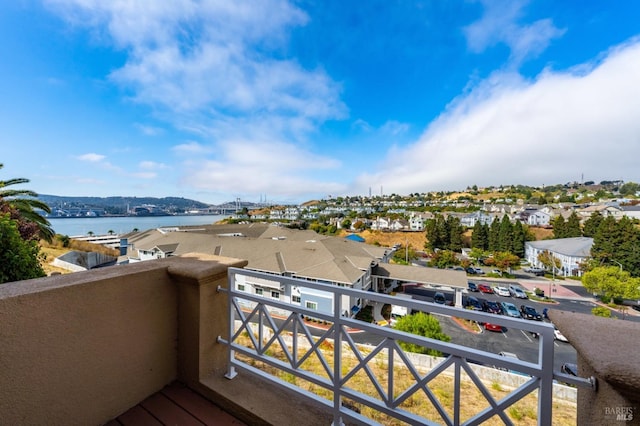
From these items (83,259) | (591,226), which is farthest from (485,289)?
(83,259)

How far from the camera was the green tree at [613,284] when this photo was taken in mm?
19297

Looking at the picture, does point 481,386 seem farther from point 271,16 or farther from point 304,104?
point 304,104

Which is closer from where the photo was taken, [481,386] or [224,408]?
[481,386]

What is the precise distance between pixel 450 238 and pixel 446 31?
122ft

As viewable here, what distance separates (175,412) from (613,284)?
2974cm

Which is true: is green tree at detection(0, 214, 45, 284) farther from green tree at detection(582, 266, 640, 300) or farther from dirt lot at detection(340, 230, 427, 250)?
dirt lot at detection(340, 230, 427, 250)

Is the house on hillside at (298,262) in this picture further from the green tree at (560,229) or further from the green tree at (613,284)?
the green tree at (560,229)

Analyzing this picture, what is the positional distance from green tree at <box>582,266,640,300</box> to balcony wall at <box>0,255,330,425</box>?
29.0m

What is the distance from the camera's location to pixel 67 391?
4.84 feet

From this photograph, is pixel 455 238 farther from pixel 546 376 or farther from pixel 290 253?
pixel 546 376

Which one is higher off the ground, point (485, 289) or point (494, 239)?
point (494, 239)

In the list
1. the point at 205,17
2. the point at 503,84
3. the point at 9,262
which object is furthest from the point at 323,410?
the point at 503,84

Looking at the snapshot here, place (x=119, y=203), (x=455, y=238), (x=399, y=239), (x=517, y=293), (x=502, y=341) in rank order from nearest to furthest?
(x=502, y=341)
(x=517, y=293)
(x=455, y=238)
(x=399, y=239)
(x=119, y=203)

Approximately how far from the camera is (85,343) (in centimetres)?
154
